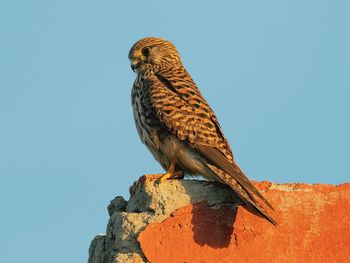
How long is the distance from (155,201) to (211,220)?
343mm

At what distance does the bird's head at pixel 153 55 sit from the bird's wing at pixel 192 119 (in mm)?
631

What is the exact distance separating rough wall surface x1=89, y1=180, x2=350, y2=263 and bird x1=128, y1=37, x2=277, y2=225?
0.96ft

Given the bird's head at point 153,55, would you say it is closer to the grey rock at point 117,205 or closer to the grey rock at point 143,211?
the grey rock at point 117,205

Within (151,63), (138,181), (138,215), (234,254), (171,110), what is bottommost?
(234,254)

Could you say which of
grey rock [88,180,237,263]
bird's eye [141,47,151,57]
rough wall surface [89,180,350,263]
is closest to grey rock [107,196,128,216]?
grey rock [88,180,237,263]

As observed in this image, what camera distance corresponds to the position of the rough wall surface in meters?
3.94

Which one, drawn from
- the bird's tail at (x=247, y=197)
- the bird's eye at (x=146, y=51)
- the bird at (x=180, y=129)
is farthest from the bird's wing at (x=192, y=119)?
the bird's eye at (x=146, y=51)

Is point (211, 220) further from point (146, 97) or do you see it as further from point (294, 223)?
point (146, 97)

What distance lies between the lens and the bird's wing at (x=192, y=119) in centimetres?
494

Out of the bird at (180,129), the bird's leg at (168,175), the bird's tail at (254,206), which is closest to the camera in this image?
the bird's tail at (254,206)

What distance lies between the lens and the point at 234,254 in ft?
12.9

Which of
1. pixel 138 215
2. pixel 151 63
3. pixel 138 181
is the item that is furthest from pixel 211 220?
pixel 151 63

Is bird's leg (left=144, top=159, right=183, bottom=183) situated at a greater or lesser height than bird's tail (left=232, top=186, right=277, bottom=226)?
greater

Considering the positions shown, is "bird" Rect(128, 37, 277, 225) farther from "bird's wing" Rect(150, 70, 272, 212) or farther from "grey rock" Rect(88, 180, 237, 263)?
"grey rock" Rect(88, 180, 237, 263)
